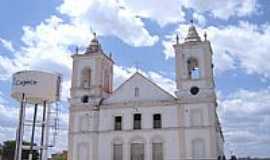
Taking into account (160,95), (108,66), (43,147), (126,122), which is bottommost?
(43,147)

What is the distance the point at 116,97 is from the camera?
3800 cm

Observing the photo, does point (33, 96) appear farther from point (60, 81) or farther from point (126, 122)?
point (126, 122)

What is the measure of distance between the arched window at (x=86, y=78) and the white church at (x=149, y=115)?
0.15 metres

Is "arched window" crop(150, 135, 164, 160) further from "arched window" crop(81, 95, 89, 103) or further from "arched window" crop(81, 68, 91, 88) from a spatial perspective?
"arched window" crop(81, 68, 91, 88)

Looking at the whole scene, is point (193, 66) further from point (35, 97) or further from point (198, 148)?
point (35, 97)

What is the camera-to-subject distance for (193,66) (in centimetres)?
3781

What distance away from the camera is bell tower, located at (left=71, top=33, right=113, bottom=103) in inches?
1526

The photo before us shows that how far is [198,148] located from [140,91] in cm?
764

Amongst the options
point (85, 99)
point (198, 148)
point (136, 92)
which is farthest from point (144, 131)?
point (85, 99)

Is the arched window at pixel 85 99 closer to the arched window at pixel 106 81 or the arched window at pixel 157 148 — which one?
the arched window at pixel 106 81

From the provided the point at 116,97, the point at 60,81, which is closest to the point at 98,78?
the point at 116,97

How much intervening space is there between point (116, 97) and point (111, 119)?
2.20 metres

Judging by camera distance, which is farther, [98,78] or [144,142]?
[98,78]

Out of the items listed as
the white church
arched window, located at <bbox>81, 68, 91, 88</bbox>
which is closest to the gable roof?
the white church
